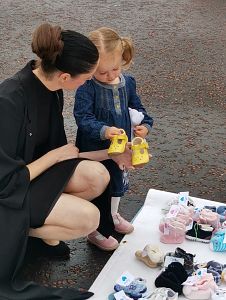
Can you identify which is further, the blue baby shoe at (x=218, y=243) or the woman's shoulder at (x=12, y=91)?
the blue baby shoe at (x=218, y=243)

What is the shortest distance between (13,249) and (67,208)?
30 cm

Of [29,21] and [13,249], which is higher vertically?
[13,249]

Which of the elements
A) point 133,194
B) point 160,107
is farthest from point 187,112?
point 133,194

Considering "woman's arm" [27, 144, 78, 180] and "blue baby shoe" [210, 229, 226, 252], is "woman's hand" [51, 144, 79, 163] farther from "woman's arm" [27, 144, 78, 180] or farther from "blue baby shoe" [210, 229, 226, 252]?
"blue baby shoe" [210, 229, 226, 252]

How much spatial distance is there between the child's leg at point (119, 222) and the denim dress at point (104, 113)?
0.22ft

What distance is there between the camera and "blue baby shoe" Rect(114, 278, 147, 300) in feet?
8.20

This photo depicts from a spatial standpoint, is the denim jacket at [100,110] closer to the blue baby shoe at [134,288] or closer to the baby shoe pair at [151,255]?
the baby shoe pair at [151,255]

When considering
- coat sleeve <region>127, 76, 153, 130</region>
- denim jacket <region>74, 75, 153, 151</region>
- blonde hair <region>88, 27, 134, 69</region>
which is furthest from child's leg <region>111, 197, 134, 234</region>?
blonde hair <region>88, 27, 134, 69</region>

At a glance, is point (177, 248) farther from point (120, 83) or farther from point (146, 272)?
point (120, 83)

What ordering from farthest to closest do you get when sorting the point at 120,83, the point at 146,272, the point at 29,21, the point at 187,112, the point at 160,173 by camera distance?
1. the point at 29,21
2. the point at 187,112
3. the point at 160,173
4. the point at 120,83
5. the point at 146,272

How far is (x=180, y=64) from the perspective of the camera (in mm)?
5703

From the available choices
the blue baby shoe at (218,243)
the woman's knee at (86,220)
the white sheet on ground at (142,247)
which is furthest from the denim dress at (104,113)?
the blue baby shoe at (218,243)

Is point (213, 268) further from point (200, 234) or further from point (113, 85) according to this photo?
point (113, 85)

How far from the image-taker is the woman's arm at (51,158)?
8.47 ft
